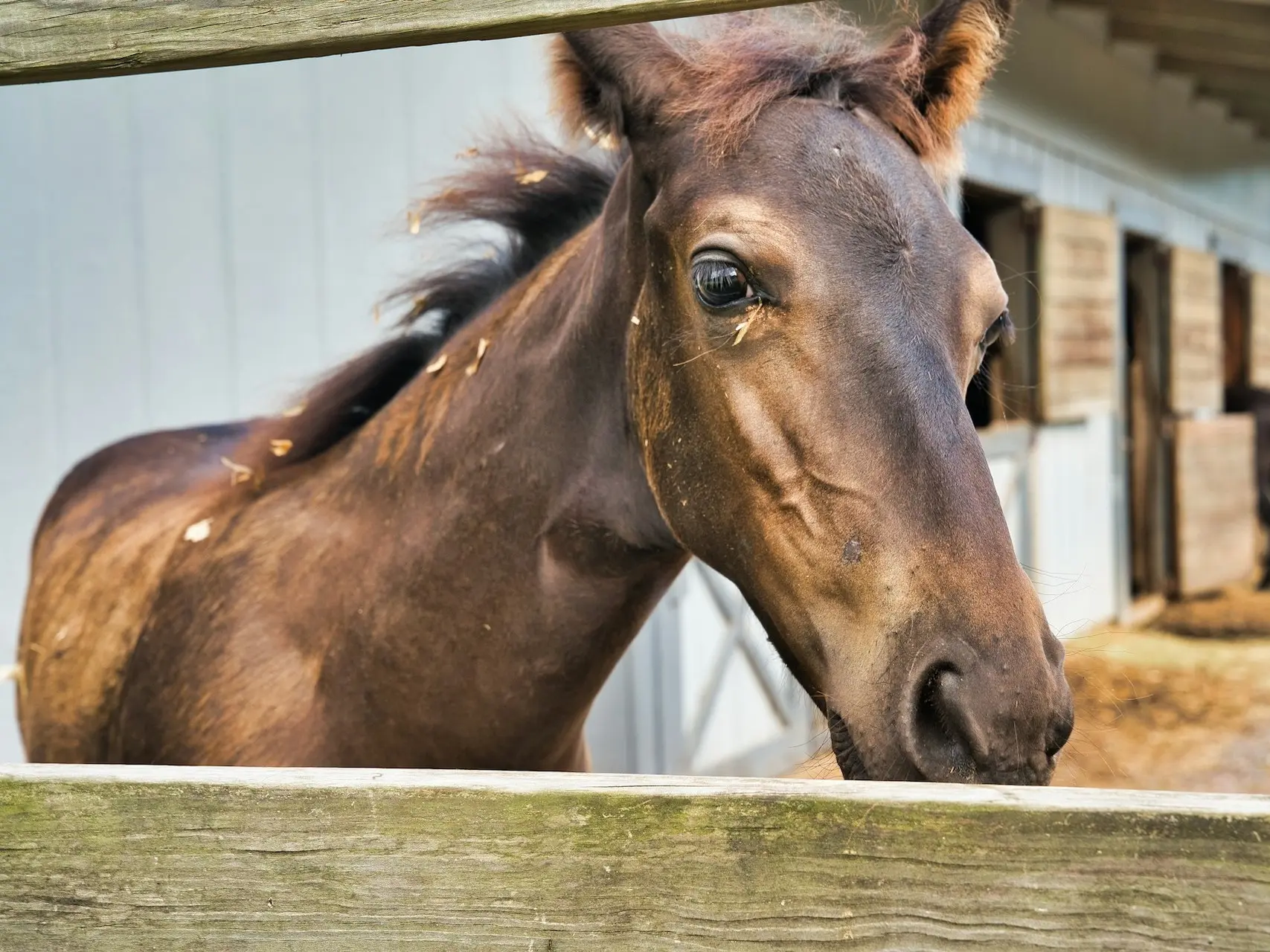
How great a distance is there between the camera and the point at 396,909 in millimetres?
949

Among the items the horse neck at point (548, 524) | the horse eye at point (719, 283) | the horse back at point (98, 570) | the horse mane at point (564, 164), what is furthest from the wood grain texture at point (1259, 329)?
the horse eye at point (719, 283)

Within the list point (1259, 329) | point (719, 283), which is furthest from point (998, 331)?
point (1259, 329)

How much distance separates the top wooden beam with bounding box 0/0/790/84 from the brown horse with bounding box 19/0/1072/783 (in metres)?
0.45

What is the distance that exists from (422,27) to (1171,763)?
221 inches

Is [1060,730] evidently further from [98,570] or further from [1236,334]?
[1236,334]

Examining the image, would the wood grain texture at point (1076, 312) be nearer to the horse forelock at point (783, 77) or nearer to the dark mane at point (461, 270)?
the dark mane at point (461, 270)

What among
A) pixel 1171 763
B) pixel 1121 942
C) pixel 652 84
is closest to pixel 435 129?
pixel 652 84

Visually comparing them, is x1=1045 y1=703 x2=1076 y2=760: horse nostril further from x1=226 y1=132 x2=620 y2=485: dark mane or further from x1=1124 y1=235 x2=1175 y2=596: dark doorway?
x1=1124 y1=235 x2=1175 y2=596: dark doorway

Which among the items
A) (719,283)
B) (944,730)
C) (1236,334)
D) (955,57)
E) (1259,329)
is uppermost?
(955,57)

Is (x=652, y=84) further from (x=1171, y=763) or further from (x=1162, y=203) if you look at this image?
(x=1162, y=203)

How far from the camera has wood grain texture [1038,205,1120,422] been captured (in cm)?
698

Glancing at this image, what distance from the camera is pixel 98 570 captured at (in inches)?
100

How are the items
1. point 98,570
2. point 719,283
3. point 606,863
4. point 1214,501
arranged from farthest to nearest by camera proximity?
1. point 1214,501
2. point 98,570
3. point 719,283
4. point 606,863

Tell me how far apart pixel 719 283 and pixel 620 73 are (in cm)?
36
